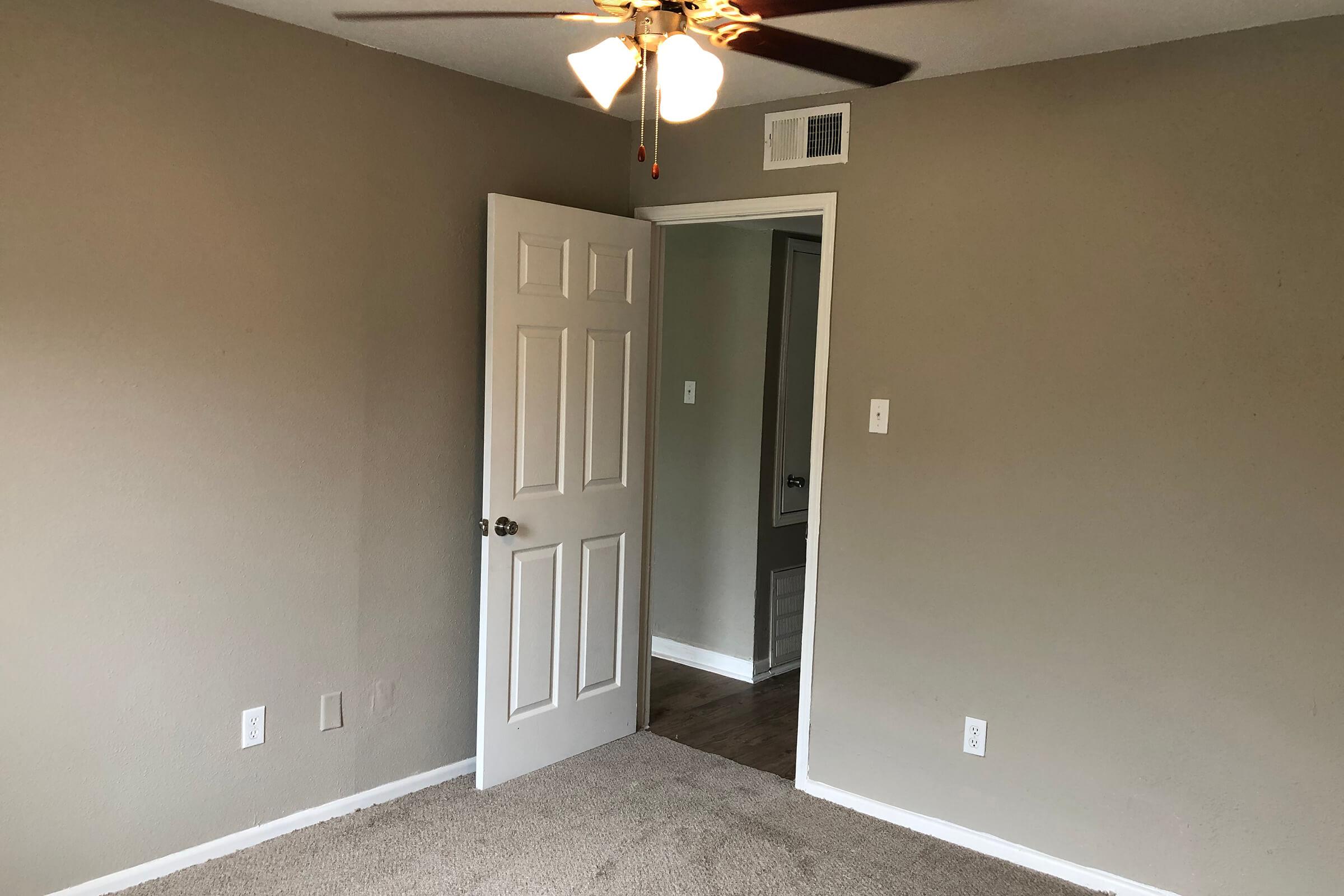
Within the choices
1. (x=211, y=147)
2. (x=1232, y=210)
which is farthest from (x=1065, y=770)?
(x=211, y=147)

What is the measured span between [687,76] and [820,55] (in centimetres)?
109

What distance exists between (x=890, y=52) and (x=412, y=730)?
2.59 m

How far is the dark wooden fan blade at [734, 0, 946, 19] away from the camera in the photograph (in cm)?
190

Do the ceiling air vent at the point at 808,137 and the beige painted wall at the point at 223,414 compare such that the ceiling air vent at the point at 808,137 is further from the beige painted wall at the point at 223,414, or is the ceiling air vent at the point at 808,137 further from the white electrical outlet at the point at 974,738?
the white electrical outlet at the point at 974,738

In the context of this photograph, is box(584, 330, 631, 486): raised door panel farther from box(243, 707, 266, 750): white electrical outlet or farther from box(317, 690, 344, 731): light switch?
box(243, 707, 266, 750): white electrical outlet

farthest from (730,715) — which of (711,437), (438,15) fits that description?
(438,15)

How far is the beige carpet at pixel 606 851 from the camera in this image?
106 inches

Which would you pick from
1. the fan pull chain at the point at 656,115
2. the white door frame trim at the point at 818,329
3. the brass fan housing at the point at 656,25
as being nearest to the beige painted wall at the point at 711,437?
the white door frame trim at the point at 818,329

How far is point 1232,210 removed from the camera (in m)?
2.54

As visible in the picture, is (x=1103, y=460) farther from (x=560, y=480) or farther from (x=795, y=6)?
(x=560, y=480)

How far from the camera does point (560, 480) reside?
343 centimetres

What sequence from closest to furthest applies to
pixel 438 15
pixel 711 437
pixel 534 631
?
pixel 438 15 → pixel 534 631 → pixel 711 437

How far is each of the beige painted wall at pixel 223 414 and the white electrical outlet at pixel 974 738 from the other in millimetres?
1663

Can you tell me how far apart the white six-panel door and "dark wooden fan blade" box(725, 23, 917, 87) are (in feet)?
3.32
